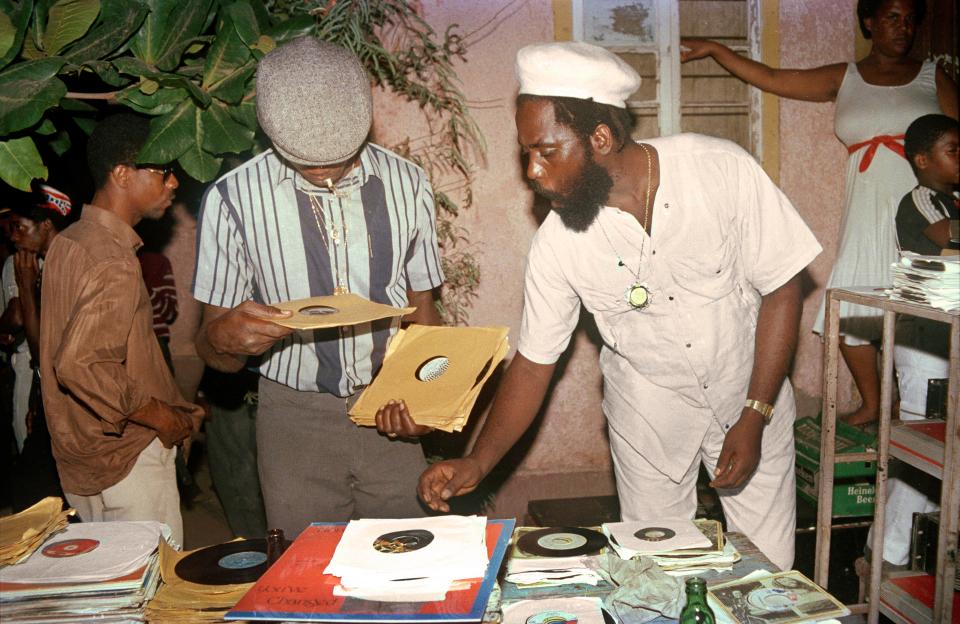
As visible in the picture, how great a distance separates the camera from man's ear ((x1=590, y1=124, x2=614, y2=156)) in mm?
2221

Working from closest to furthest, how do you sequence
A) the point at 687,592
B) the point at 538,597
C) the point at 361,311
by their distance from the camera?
the point at 687,592 → the point at 538,597 → the point at 361,311

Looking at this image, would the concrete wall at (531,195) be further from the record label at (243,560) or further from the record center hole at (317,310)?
the record label at (243,560)

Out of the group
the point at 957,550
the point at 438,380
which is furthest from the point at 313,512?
the point at 957,550

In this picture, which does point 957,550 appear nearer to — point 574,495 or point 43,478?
point 574,495

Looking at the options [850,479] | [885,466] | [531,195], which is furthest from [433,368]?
[850,479]

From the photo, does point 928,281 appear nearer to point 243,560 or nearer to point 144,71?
point 243,560

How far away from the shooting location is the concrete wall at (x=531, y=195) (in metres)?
4.05

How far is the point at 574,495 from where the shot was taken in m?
4.47

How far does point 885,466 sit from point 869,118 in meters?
1.97

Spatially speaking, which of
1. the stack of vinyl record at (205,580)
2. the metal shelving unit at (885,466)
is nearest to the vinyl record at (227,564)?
the stack of vinyl record at (205,580)

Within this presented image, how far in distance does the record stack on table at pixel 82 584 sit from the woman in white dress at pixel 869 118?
3456 millimetres

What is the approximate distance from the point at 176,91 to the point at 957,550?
2863 millimetres

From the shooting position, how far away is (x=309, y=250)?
2.34 metres

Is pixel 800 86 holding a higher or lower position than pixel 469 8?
lower
